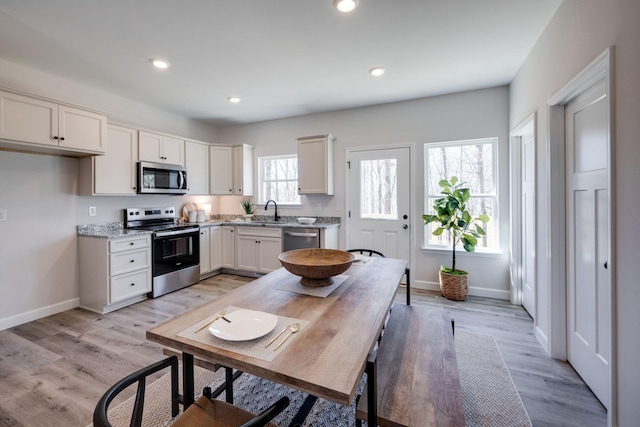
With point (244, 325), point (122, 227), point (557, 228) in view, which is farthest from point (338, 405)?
Answer: point (122, 227)

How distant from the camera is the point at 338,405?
183 cm

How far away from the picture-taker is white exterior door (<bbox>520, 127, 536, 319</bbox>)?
9.44ft

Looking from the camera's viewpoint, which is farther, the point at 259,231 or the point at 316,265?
the point at 259,231

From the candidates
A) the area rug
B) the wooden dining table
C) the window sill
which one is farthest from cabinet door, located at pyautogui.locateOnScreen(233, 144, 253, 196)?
the wooden dining table

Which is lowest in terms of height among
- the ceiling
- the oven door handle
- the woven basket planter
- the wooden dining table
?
the woven basket planter

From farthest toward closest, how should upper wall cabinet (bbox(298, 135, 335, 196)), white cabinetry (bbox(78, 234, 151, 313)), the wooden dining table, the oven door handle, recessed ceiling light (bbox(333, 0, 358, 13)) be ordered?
upper wall cabinet (bbox(298, 135, 335, 196)) → the oven door handle → white cabinetry (bbox(78, 234, 151, 313)) → recessed ceiling light (bbox(333, 0, 358, 13)) → the wooden dining table

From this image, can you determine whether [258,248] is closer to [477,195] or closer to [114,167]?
[114,167]

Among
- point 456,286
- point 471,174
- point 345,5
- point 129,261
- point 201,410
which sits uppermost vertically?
point 345,5

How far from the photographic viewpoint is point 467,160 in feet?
12.1

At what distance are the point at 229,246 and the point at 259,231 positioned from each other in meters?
0.65

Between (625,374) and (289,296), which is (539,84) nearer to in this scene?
(625,374)

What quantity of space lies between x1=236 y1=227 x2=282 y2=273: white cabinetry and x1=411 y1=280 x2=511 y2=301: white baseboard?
2.07 meters

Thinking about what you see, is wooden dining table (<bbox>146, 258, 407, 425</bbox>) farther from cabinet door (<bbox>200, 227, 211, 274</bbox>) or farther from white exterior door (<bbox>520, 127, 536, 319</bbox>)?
cabinet door (<bbox>200, 227, 211, 274</bbox>)

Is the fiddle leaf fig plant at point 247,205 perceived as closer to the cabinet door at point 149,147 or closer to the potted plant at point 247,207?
the potted plant at point 247,207
